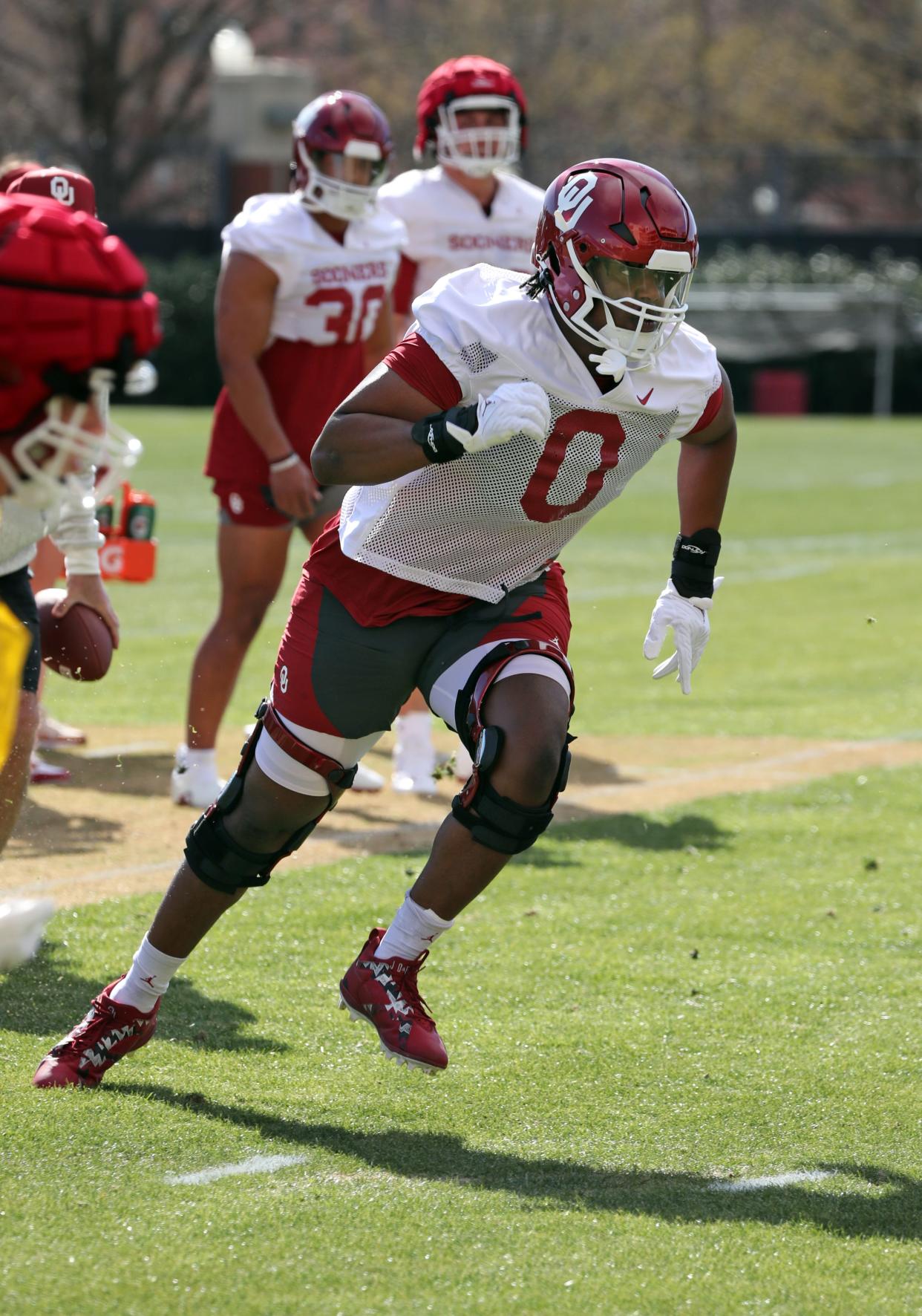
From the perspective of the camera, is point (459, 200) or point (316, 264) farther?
point (459, 200)

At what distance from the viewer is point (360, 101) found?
6.79 meters

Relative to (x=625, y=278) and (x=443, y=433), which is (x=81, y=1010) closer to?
(x=443, y=433)

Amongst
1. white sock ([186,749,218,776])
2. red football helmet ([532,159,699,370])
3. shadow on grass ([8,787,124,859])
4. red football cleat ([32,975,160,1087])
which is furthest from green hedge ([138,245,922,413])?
red football cleat ([32,975,160,1087])

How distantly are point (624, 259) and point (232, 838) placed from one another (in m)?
1.43

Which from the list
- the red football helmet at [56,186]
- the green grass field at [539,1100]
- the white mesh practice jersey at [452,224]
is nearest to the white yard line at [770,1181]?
the green grass field at [539,1100]

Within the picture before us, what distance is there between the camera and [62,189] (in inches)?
206

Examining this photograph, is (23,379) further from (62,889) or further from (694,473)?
(62,889)

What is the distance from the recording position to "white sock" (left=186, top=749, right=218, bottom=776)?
688 centimetres

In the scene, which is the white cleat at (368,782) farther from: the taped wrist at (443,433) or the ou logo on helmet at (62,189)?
the taped wrist at (443,433)

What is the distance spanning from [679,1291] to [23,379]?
181 centimetres

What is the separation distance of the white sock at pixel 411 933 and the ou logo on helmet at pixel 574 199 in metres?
1.44

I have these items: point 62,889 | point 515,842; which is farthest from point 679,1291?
point 62,889

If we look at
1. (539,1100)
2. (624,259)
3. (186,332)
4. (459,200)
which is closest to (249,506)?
(459,200)

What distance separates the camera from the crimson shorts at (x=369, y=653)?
4098 mm
